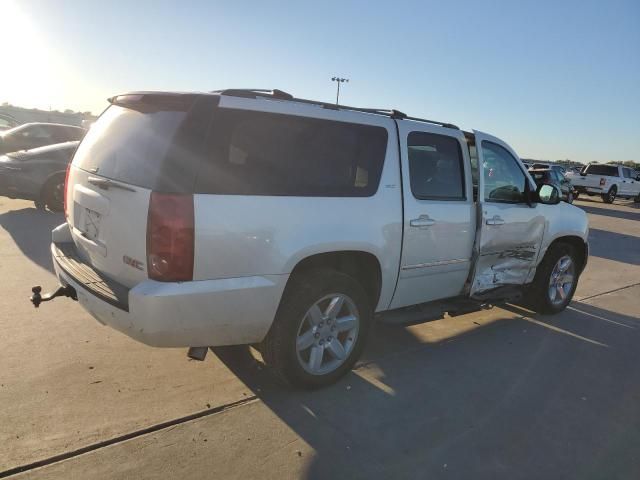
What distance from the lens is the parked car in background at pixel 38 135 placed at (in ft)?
40.5

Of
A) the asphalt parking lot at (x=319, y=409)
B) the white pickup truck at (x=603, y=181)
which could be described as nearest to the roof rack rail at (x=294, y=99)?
the asphalt parking lot at (x=319, y=409)

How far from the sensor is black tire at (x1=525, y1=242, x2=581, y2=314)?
5.39 m

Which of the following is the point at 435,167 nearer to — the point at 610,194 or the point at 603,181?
the point at 603,181

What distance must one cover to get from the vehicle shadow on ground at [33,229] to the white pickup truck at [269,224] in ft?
9.11

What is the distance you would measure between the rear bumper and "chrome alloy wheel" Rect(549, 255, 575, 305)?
3.75 metres

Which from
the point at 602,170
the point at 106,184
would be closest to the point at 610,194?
the point at 602,170

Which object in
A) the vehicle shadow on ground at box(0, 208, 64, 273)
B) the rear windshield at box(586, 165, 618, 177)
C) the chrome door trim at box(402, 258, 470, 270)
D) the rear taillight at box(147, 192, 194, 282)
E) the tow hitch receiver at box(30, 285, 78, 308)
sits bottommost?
the vehicle shadow on ground at box(0, 208, 64, 273)

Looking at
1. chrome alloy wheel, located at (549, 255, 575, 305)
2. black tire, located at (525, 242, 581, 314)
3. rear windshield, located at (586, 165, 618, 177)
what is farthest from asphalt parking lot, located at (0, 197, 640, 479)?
rear windshield, located at (586, 165, 618, 177)

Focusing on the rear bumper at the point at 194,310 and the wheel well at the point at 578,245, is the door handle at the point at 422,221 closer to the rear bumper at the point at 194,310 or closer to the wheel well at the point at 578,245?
the rear bumper at the point at 194,310

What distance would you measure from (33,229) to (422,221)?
252 inches

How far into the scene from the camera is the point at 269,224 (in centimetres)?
291

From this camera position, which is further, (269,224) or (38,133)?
(38,133)

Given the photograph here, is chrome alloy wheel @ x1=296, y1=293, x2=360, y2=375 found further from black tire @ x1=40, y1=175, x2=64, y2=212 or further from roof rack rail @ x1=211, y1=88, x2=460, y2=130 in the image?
black tire @ x1=40, y1=175, x2=64, y2=212

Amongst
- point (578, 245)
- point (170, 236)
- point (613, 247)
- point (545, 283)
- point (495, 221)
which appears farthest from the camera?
point (613, 247)
